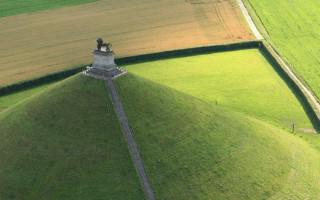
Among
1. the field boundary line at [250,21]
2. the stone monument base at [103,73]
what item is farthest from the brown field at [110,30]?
the stone monument base at [103,73]

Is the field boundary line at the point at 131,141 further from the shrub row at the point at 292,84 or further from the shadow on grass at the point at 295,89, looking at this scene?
the shrub row at the point at 292,84

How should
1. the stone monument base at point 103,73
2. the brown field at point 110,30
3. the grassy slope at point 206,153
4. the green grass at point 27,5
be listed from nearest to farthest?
the grassy slope at point 206,153 < the stone monument base at point 103,73 < the brown field at point 110,30 < the green grass at point 27,5

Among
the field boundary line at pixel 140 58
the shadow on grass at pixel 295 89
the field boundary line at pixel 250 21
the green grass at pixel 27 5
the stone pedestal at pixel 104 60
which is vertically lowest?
the shadow on grass at pixel 295 89

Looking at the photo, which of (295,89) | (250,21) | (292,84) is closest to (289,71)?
(292,84)

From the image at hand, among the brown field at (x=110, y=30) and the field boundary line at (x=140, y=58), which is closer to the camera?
the field boundary line at (x=140, y=58)

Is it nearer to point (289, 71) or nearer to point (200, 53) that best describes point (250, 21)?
point (200, 53)

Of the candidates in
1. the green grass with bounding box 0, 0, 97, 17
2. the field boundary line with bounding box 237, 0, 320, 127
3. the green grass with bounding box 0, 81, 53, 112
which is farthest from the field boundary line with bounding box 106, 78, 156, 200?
the green grass with bounding box 0, 0, 97, 17

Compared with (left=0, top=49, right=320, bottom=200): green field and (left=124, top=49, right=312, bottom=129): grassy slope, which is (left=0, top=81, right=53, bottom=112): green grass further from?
(left=0, top=49, right=320, bottom=200): green field

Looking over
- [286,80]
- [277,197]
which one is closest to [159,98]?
[277,197]
